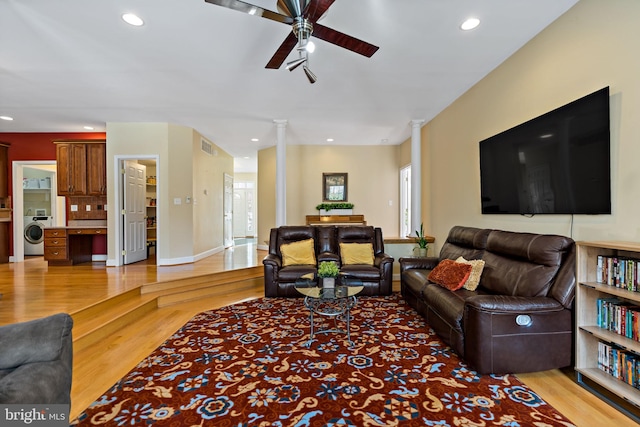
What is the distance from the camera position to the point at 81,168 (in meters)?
5.62

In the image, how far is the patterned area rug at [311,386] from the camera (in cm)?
176

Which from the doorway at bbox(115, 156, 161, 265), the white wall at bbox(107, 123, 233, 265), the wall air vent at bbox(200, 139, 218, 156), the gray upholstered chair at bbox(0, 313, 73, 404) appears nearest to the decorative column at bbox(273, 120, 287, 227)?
the white wall at bbox(107, 123, 233, 265)

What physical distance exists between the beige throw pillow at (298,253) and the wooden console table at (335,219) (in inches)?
96.2

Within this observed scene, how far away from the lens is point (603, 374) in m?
2.01

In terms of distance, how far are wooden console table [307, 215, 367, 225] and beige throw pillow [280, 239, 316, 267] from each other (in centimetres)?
244

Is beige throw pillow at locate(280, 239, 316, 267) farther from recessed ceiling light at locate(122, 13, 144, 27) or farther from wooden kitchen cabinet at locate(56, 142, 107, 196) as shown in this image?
wooden kitchen cabinet at locate(56, 142, 107, 196)

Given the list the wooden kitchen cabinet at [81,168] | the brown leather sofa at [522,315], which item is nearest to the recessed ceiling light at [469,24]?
the brown leather sofa at [522,315]

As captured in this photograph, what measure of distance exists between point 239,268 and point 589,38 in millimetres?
5012

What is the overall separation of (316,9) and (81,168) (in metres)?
5.82

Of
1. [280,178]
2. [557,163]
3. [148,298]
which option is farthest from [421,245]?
[148,298]

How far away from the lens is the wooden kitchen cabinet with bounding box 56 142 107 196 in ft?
18.4

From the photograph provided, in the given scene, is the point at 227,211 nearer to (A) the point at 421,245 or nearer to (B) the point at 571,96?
(A) the point at 421,245

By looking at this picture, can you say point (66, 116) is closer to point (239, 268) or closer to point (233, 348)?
point (239, 268)

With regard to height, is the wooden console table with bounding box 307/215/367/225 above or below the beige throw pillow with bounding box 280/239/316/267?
above
